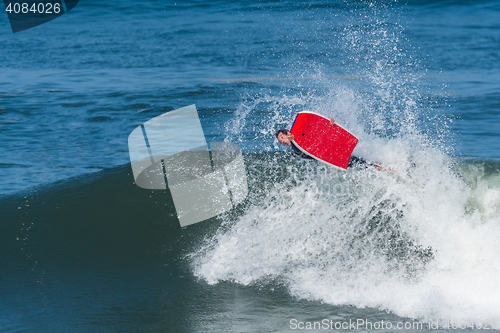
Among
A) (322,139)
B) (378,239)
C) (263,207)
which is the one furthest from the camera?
(263,207)

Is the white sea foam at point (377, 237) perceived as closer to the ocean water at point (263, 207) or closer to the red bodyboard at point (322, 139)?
the ocean water at point (263, 207)

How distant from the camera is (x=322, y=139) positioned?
5.85 m

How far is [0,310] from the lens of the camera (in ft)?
16.8

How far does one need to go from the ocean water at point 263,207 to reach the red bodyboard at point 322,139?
899mm

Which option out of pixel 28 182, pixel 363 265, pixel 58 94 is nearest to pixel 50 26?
pixel 58 94

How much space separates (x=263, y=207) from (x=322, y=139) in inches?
63.4

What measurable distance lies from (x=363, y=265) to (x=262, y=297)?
4.55 ft

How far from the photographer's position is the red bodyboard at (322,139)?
586 cm

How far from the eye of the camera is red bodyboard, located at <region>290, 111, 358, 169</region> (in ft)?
19.2
